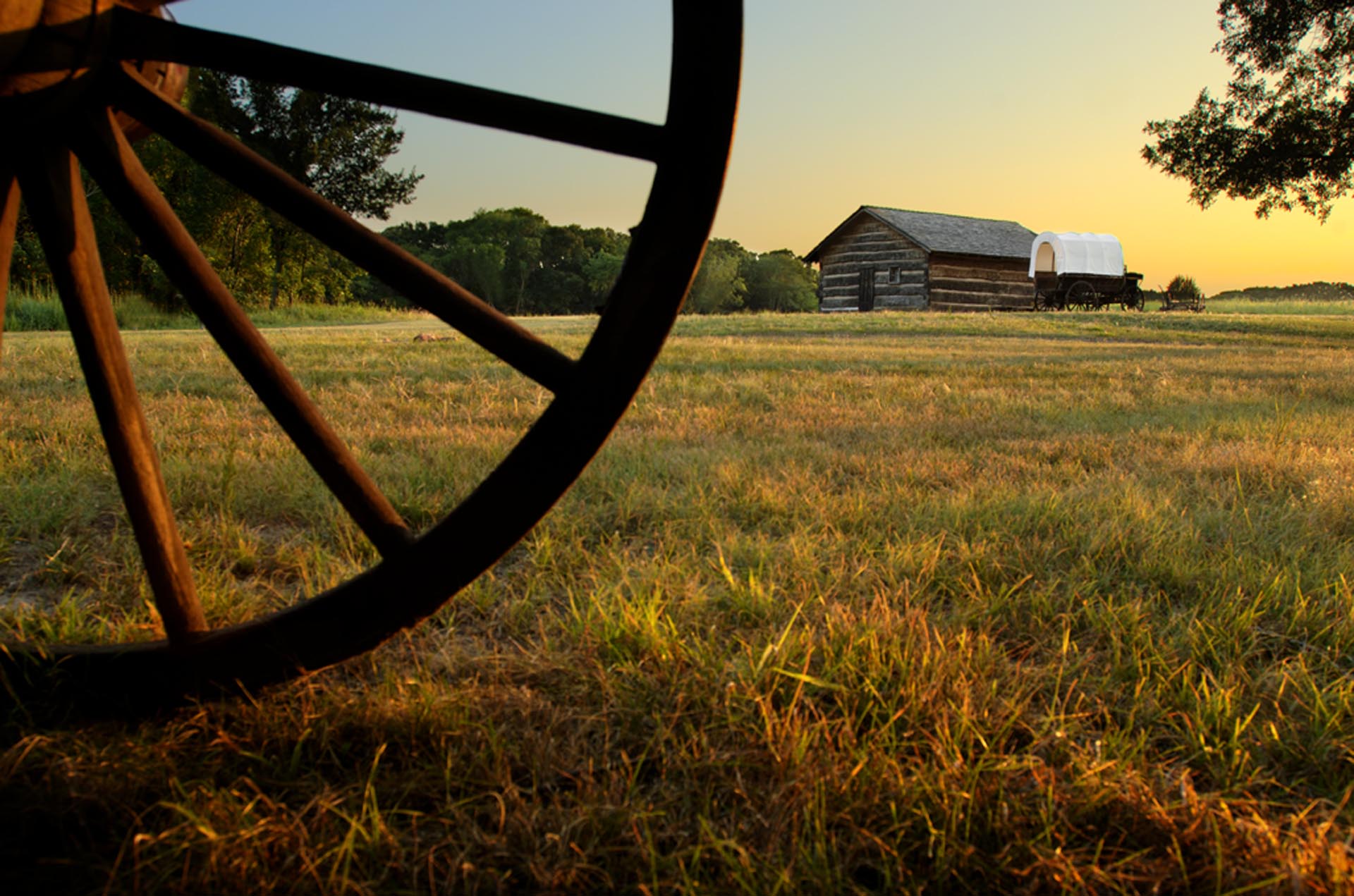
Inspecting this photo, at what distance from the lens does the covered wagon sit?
27.8m

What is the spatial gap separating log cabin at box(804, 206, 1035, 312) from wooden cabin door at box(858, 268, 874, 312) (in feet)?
0.09

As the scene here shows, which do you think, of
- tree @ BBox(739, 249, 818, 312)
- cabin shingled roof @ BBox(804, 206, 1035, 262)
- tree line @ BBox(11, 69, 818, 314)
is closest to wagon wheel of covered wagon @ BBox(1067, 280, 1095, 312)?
cabin shingled roof @ BBox(804, 206, 1035, 262)

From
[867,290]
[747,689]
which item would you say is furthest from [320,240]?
[867,290]

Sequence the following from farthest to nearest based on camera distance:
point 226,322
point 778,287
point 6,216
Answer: point 778,287
point 6,216
point 226,322

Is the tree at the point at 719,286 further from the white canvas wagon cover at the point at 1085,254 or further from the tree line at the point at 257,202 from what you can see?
the white canvas wagon cover at the point at 1085,254

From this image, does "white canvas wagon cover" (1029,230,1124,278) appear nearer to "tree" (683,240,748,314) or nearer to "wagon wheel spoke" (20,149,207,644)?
"wagon wheel spoke" (20,149,207,644)

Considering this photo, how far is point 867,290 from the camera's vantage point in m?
31.4

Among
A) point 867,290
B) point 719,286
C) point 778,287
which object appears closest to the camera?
point 867,290

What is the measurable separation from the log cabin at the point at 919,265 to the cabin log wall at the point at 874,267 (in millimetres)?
28

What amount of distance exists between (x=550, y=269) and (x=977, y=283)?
43696 millimetres

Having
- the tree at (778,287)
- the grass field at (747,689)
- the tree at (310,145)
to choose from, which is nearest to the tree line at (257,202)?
the tree at (310,145)

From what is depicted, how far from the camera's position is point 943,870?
107 cm

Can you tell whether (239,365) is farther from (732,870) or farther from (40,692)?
(732,870)

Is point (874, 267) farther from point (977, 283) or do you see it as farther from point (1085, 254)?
point (1085, 254)
